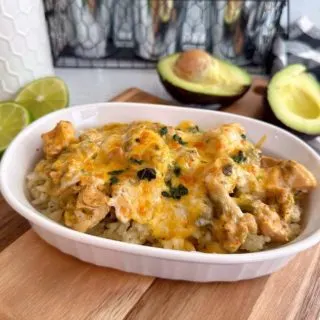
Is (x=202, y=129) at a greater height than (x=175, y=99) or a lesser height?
greater

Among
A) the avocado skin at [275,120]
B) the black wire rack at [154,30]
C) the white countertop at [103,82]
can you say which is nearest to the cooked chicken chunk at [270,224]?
the avocado skin at [275,120]

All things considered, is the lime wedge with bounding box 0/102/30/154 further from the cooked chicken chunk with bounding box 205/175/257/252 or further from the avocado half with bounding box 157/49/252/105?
the cooked chicken chunk with bounding box 205/175/257/252

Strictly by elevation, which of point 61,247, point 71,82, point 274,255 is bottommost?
point 71,82

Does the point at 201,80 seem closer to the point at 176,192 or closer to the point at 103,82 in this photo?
the point at 103,82

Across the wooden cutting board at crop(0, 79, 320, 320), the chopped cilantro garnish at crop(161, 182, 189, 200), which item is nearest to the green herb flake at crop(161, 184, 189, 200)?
the chopped cilantro garnish at crop(161, 182, 189, 200)

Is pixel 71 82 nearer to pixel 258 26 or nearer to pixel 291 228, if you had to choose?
pixel 258 26

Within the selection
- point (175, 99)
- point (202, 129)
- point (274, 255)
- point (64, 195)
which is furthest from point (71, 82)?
point (274, 255)
